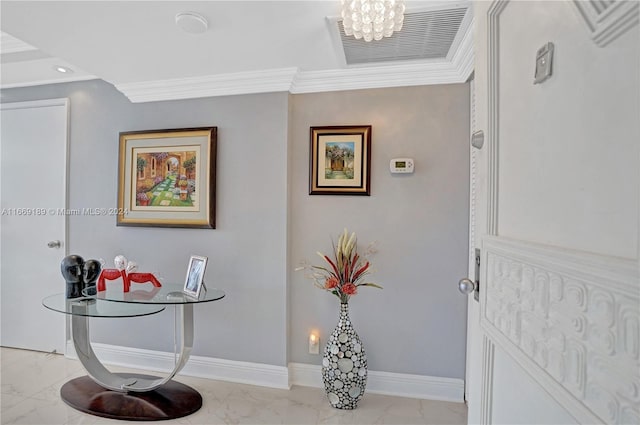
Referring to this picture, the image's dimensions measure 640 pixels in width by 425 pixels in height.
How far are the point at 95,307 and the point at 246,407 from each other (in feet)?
3.66

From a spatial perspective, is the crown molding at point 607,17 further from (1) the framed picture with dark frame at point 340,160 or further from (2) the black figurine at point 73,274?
(2) the black figurine at point 73,274

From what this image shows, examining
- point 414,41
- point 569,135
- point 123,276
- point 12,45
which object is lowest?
point 123,276

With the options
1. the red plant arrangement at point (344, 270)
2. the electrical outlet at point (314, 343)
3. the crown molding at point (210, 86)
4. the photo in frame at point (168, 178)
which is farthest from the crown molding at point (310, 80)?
the electrical outlet at point (314, 343)

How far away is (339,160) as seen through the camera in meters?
2.27

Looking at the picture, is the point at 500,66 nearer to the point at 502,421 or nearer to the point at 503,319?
the point at 503,319

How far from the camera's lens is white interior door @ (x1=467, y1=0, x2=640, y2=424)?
1.37ft

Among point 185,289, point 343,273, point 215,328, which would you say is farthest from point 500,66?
point 215,328

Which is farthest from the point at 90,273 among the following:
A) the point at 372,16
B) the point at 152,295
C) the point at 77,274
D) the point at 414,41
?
the point at 414,41

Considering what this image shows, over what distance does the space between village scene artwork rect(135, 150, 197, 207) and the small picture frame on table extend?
50 centimetres

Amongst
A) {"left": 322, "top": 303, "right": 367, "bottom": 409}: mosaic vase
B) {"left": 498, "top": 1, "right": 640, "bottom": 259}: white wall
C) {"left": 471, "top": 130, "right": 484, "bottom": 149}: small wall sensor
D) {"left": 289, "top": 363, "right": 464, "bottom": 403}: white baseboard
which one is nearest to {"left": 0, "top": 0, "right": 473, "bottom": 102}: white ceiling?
{"left": 471, "top": 130, "right": 484, "bottom": 149}: small wall sensor

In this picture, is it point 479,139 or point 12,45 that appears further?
point 12,45

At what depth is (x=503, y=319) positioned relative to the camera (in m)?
0.73

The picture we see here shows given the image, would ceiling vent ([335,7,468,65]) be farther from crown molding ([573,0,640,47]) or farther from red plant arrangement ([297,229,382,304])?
crown molding ([573,0,640,47])

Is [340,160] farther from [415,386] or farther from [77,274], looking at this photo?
[77,274]
